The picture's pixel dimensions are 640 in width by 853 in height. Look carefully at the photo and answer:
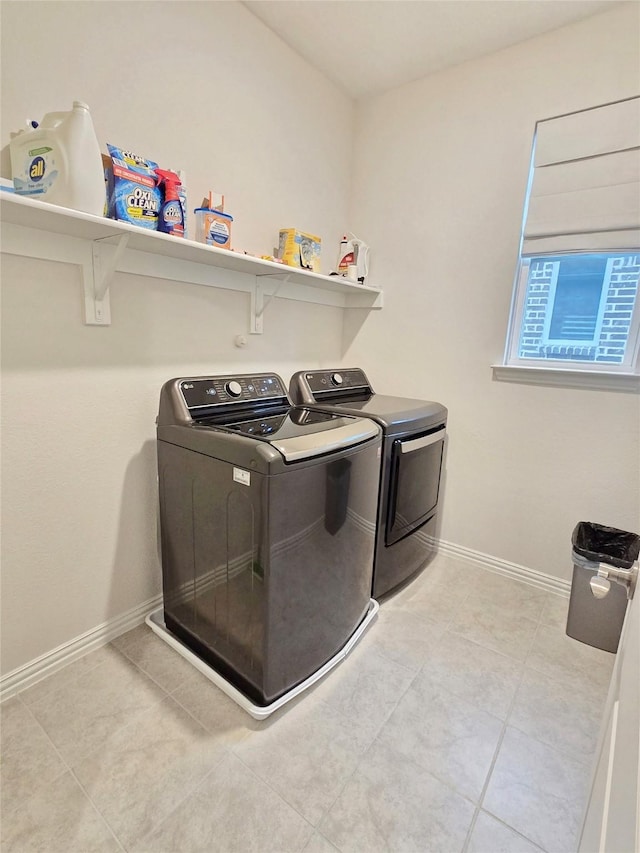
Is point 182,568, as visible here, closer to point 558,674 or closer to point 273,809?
point 273,809

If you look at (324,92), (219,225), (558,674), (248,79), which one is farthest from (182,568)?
(324,92)

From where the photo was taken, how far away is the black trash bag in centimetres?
177

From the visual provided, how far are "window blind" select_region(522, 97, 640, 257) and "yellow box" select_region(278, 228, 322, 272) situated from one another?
3.34 feet

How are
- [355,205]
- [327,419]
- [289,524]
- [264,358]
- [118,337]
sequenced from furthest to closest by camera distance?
[355,205] < [264,358] < [327,419] < [118,337] < [289,524]

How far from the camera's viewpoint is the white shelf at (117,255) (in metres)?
1.14

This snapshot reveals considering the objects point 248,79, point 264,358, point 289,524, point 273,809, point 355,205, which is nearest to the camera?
point 273,809

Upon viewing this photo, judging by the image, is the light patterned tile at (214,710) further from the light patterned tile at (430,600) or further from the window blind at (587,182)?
the window blind at (587,182)

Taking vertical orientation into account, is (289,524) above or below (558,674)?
above

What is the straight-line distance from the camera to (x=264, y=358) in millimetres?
2098

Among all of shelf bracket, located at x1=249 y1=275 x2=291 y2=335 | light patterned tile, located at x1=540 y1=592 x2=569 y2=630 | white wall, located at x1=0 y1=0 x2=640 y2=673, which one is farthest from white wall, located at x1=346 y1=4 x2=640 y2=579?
shelf bracket, located at x1=249 y1=275 x2=291 y2=335

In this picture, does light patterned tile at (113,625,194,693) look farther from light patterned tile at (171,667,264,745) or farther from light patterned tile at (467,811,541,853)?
light patterned tile at (467,811,541,853)

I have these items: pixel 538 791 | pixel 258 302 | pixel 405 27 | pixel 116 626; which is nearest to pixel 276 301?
pixel 258 302

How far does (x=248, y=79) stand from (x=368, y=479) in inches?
71.5

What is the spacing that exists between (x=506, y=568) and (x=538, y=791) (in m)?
1.15
